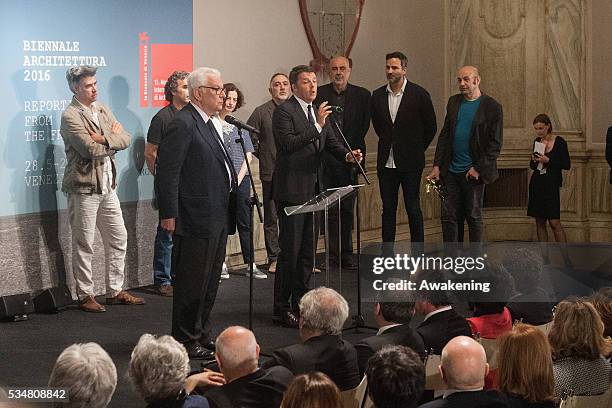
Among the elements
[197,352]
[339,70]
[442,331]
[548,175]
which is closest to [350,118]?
[339,70]

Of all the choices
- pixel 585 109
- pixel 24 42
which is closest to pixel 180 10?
pixel 24 42

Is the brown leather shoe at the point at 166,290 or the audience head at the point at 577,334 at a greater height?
the audience head at the point at 577,334

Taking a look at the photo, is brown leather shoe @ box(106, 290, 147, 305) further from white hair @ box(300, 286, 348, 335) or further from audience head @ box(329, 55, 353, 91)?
white hair @ box(300, 286, 348, 335)

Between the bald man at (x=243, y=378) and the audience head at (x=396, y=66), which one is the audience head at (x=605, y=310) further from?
the audience head at (x=396, y=66)

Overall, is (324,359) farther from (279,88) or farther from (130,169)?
(279,88)

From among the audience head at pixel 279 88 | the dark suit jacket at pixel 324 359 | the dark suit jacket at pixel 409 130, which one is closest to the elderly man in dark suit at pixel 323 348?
the dark suit jacket at pixel 324 359

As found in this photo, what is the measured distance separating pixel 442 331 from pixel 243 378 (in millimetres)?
1220

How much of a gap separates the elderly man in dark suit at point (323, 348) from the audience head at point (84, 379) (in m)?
1.15

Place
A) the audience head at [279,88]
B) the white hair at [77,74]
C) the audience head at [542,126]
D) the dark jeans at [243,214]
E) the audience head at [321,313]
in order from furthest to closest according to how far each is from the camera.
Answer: the audience head at [542,126] < the audience head at [279,88] < the dark jeans at [243,214] < the white hair at [77,74] < the audience head at [321,313]

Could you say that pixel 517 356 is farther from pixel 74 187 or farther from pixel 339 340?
pixel 74 187

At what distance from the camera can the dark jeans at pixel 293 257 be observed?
6898mm

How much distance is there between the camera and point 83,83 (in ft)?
24.4

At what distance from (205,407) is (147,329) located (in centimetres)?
336

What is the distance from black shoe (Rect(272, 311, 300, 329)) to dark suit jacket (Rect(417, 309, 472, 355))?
7.06ft
